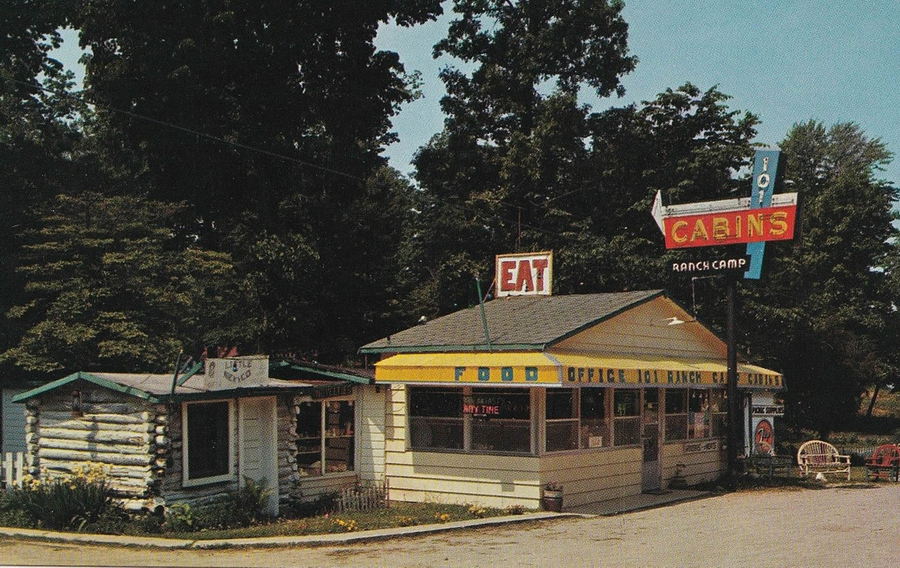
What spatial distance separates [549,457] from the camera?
19359mm

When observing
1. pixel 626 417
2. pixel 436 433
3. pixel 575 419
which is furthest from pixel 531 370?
pixel 626 417

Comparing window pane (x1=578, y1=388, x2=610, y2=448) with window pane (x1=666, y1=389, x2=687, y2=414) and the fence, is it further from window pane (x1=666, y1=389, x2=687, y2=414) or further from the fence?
the fence

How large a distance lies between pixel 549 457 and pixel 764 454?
43.6ft

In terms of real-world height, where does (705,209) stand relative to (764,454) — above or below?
above

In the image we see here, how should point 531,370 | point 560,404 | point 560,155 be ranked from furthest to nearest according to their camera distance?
1. point 560,155
2. point 560,404
3. point 531,370

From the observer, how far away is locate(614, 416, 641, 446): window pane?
2209cm

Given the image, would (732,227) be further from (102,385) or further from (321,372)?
(102,385)

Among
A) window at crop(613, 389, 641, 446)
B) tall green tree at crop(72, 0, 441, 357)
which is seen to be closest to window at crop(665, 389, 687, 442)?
window at crop(613, 389, 641, 446)

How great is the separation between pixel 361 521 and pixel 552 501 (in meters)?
3.81

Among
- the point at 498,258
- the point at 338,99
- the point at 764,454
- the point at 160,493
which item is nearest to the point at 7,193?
the point at 338,99

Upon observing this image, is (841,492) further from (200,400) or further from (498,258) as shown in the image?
(200,400)

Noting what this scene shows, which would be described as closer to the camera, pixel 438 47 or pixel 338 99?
pixel 338 99

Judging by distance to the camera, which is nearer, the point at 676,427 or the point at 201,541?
the point at 201,541

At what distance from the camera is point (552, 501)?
1884 cm
